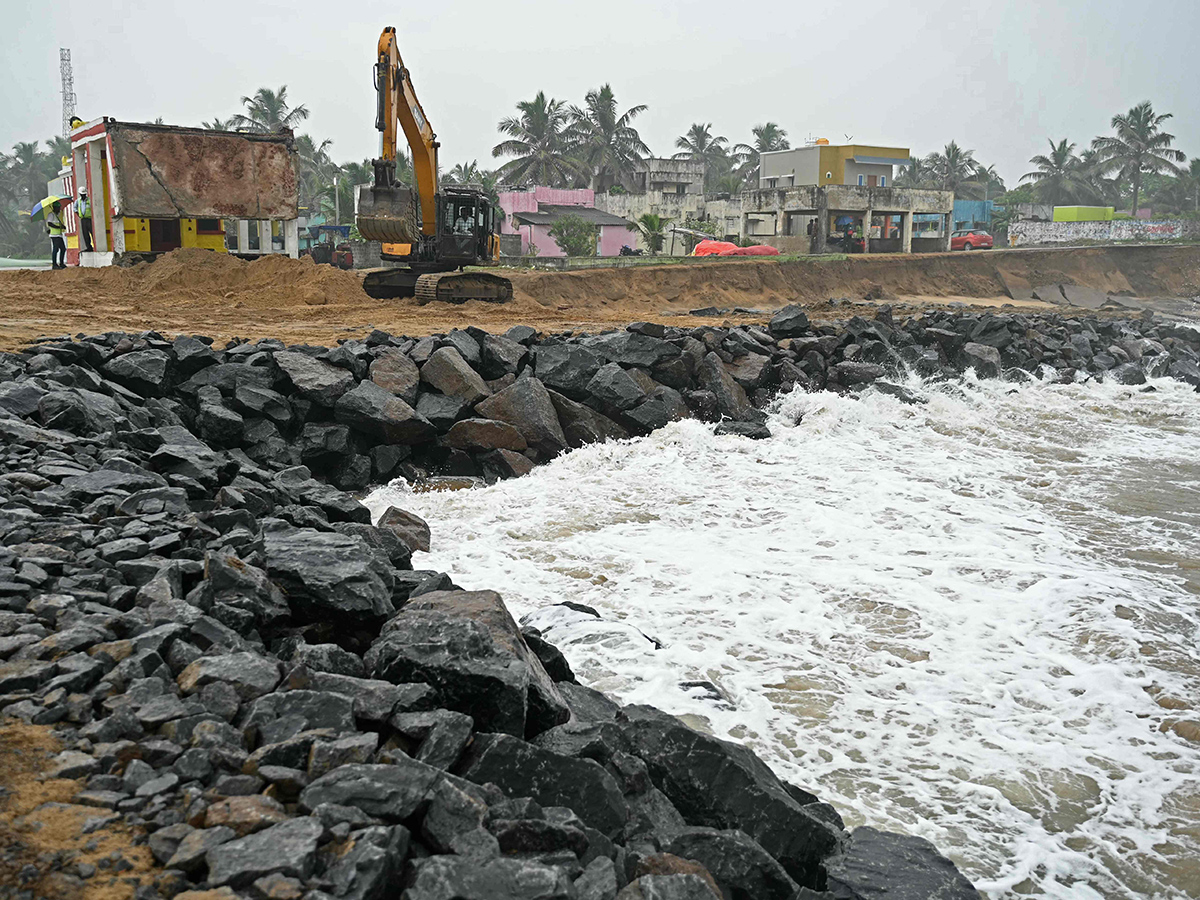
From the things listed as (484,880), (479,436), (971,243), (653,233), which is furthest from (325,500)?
(971,243)

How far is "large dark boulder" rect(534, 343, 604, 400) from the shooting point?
12.8m

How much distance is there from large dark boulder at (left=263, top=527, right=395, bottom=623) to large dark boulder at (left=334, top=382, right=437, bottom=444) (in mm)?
5452

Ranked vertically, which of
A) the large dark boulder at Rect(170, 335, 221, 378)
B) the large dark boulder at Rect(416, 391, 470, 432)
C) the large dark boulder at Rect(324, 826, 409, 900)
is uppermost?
the large dark boulder at Rect(170, 335, 221, 378)

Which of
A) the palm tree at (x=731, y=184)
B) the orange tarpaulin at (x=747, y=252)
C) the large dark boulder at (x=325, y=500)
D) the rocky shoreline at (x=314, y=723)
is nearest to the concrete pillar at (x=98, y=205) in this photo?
the rocky shoreline at (x=314, y=723)

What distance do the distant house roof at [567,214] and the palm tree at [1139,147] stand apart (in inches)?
1733

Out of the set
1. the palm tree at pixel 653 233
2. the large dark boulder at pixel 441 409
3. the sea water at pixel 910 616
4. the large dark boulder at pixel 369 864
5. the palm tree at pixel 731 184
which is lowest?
the sea water at pixel 910 616

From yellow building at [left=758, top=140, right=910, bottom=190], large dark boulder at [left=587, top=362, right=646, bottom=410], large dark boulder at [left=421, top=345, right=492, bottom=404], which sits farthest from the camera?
yellow building at [left=758, top=140, right=910, bottom=190]

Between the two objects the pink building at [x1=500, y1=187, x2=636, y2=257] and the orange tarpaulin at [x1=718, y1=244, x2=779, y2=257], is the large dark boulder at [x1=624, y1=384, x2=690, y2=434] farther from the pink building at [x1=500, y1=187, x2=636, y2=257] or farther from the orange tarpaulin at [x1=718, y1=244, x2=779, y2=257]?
the pink building at [x1=500, y1=187, x2=636, y2=257]

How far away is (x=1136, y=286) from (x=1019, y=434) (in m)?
30.4

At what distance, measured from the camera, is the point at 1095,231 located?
182 ft

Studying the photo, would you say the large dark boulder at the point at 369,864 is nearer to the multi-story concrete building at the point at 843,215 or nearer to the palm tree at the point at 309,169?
the multi-story concrete building at the point at 843,215

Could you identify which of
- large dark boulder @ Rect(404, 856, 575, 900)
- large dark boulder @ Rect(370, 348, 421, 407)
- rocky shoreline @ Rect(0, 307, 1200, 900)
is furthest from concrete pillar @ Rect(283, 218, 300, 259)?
large dark boulder @ Rect(404, 856, 575, 900)

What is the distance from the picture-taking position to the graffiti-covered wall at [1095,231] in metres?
53.5

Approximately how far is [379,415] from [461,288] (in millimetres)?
8677
